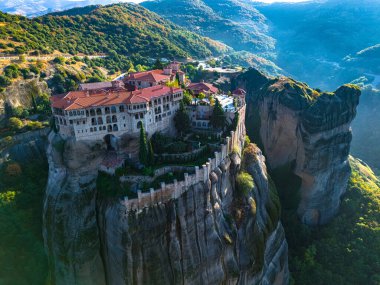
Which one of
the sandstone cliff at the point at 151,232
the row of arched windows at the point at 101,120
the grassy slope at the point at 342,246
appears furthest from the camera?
the grassy slope at the point at 342,246

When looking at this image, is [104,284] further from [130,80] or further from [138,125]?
[130,80]

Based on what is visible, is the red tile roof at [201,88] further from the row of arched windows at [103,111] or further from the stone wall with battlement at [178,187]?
the row of arched windows at [103,111]

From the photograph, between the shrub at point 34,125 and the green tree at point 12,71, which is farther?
the green tree at point 12,71

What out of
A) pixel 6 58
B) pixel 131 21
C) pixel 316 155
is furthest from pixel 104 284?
pixel 131 21

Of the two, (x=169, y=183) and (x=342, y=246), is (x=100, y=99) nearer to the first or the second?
(x=169, y=183)

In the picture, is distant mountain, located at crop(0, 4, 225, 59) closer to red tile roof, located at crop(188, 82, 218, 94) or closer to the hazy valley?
the hazy valley

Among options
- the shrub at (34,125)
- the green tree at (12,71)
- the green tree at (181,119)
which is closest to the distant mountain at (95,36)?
the green tree at (12,71)

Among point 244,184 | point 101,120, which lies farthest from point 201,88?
point 101,120
